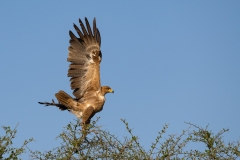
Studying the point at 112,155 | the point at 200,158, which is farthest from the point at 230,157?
the point at 112,155

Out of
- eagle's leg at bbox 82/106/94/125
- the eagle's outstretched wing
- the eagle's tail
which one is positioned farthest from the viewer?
the eagle's outstretched wing

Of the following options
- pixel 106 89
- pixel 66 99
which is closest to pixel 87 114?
pixel 66 99

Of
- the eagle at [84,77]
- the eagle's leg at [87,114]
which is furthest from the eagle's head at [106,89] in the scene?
the eagle's leg at [87,114]

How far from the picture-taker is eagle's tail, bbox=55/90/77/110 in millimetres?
10094

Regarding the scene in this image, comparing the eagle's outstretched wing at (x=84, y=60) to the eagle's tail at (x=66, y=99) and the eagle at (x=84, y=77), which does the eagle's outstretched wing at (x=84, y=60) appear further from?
the eagle's tail at (x=66, y=99)

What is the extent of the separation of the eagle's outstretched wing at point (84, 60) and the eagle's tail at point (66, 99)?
0.34 m

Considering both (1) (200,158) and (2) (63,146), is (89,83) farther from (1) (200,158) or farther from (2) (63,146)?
(1) (200,158)

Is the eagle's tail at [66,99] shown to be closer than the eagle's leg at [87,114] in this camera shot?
No

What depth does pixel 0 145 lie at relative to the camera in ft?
22.1

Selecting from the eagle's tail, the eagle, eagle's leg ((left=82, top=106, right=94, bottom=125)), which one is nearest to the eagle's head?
the eagle

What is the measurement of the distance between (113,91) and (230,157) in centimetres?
484

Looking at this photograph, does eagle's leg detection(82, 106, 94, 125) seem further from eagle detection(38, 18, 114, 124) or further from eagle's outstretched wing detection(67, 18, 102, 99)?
eagle's outstretched wing detection(67, 18, 102, 99)

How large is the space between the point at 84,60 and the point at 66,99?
1.10m

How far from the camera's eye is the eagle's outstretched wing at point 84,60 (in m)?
10.7
